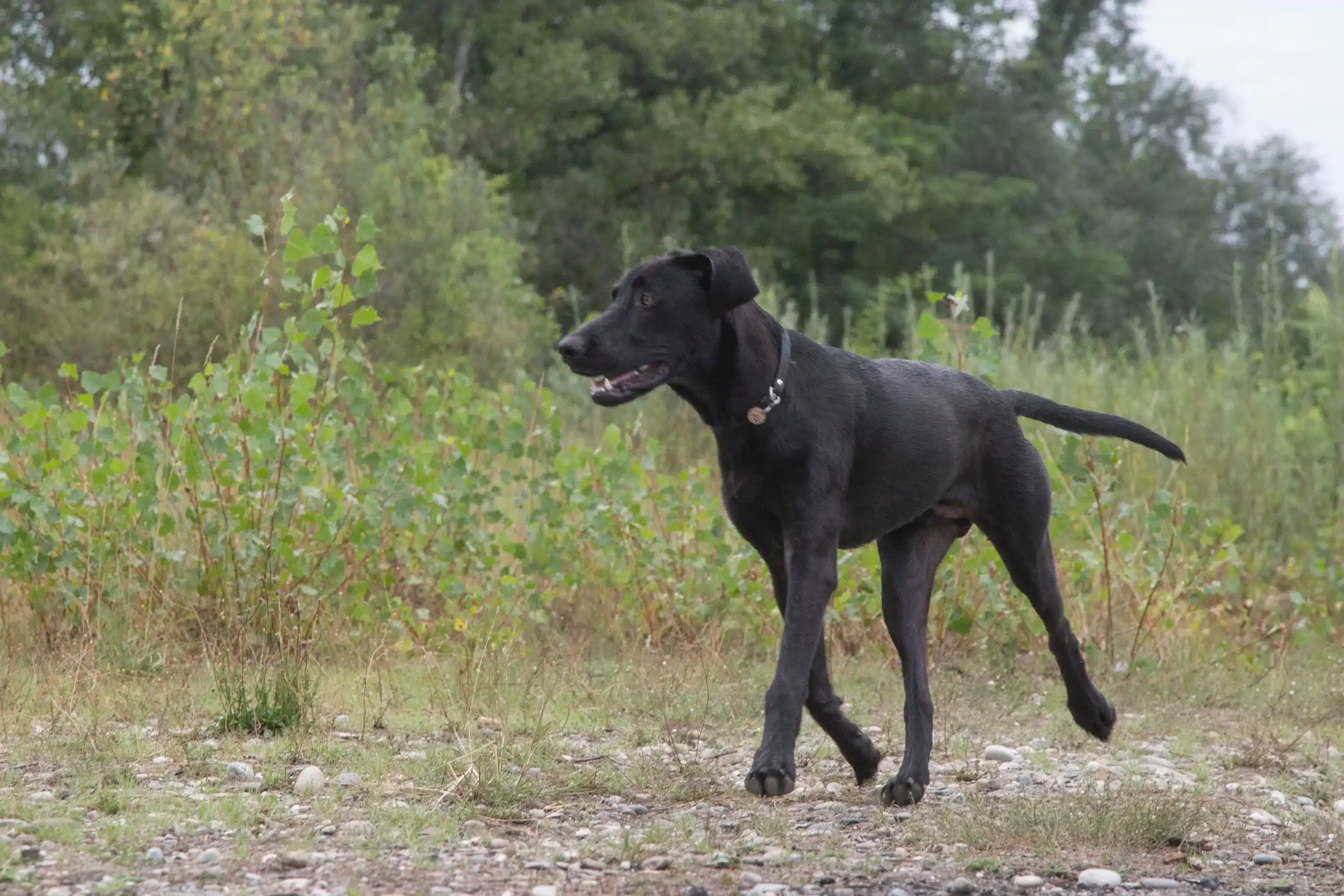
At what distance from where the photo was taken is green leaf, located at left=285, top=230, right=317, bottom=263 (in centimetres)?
589

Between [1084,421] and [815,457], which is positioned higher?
[1084,421]

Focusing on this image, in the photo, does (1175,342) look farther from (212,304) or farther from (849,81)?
(849,81)

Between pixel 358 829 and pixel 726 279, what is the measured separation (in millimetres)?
1867

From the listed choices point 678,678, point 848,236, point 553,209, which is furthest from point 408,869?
point 848,236

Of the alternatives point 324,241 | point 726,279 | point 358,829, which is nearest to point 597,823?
point 358,829

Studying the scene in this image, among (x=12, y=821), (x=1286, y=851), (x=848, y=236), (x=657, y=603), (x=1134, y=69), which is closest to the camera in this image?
(x=12, y=821)

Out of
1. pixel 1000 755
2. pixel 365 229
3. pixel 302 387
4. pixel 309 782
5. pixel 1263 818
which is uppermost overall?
pixel 365 229

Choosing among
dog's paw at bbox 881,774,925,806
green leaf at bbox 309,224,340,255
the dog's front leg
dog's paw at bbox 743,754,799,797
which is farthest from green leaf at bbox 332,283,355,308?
dog's paw at bbox 881,774,925,806

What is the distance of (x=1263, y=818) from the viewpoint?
15.6ft

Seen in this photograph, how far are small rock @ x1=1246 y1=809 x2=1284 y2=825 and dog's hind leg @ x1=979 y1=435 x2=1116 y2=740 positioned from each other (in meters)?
0.80

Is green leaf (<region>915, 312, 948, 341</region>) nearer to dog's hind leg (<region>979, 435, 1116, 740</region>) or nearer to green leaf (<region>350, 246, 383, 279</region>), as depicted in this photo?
dog's hind leg (<region>979, 435, 1116, 740</region>)

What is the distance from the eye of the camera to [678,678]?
252 inches

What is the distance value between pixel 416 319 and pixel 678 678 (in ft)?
35.9

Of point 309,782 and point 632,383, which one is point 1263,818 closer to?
point 632,383
